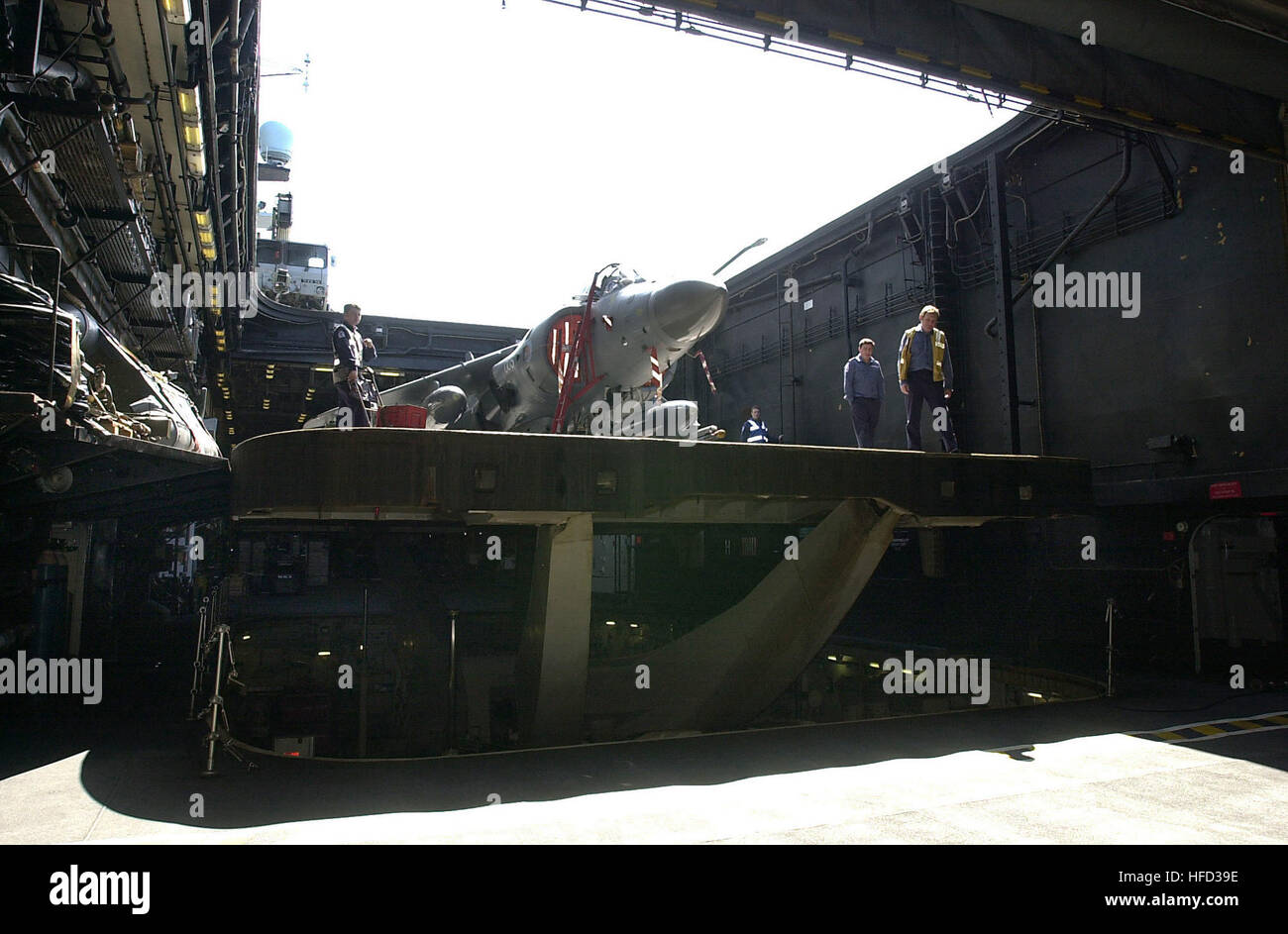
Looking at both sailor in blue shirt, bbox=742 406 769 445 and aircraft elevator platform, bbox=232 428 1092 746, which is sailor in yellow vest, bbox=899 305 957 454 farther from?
sailor in blue shirt, bbox=742 406 769 445

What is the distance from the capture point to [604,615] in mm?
18109

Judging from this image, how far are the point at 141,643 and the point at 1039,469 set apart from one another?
1515cm

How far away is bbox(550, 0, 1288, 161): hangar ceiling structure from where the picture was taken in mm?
10492

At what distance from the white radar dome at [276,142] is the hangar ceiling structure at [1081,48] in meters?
38.5

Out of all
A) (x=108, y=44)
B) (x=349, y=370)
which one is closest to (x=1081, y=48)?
(x=349, y=370)

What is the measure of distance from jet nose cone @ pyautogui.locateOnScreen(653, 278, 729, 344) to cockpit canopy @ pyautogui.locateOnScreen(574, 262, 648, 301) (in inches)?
44.9

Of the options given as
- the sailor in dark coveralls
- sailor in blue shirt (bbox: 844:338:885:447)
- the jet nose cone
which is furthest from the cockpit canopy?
the sailor in dark coveralls

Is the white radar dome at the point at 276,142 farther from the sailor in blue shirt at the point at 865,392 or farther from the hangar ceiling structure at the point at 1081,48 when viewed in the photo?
the sailor in blue shirt at the point at 865,392

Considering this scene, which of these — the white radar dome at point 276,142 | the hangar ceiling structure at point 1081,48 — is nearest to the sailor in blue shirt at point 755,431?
the hangar ceiling structure at point 1081,48
